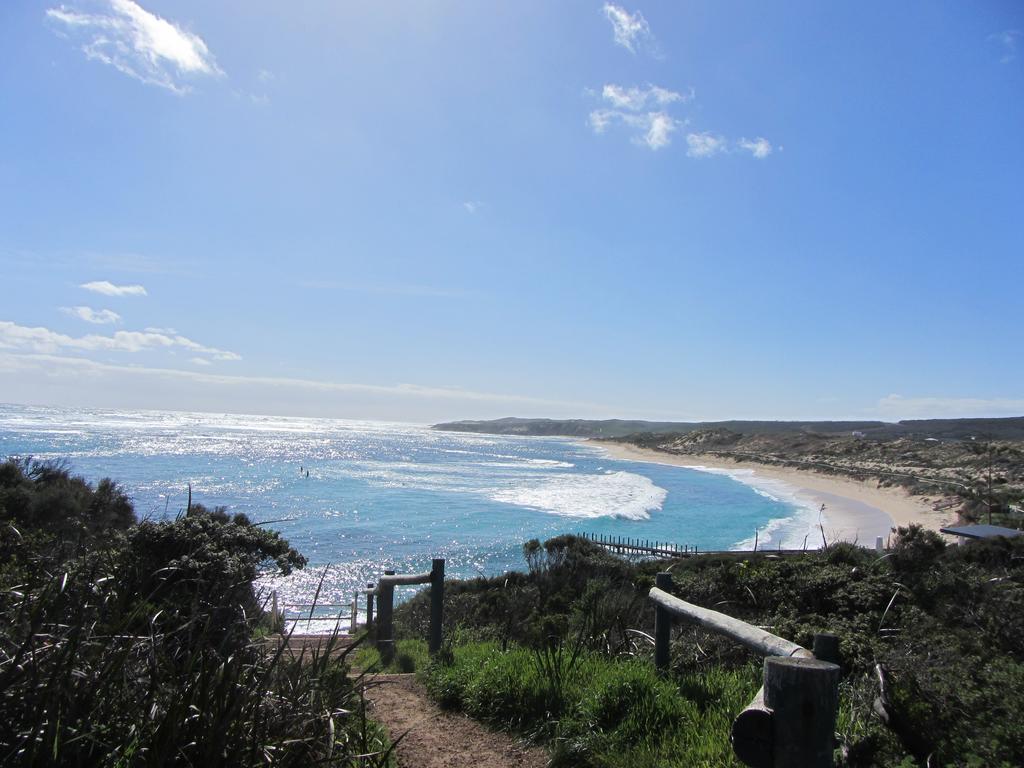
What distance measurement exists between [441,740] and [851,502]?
43.5 meters

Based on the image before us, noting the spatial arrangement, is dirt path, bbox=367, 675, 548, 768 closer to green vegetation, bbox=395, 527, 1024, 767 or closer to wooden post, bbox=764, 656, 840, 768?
green vegetation, bbox=395, 527, 1024, 767

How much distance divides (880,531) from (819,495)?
60.1 ft

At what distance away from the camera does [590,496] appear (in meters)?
47.4

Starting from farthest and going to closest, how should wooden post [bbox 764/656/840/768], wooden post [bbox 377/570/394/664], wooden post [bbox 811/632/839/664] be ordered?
1. wooden post [bbox 377/570/394/664]
2. wooden post [bbox 811/632/839/664]
3. wooden post [bbox 764/656/840/768]

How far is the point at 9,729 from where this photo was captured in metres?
2.03

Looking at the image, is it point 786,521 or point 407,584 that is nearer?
point 407,584

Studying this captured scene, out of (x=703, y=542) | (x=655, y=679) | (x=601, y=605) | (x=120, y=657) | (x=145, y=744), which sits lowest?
(x=703, y=542)

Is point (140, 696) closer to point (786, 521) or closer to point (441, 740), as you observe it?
point (441, 740)

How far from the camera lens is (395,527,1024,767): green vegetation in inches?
140

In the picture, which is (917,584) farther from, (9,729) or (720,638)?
(9,729)

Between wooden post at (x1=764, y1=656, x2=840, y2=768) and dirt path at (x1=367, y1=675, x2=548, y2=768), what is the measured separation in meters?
2.05

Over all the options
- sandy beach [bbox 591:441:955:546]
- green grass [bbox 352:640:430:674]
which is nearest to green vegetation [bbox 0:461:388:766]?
green grass [bbox 352:640:430:674]

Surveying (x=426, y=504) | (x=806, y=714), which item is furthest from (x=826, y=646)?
(x=426, y=504)

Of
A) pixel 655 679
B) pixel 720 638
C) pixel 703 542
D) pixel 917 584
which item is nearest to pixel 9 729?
pixel 655 679
